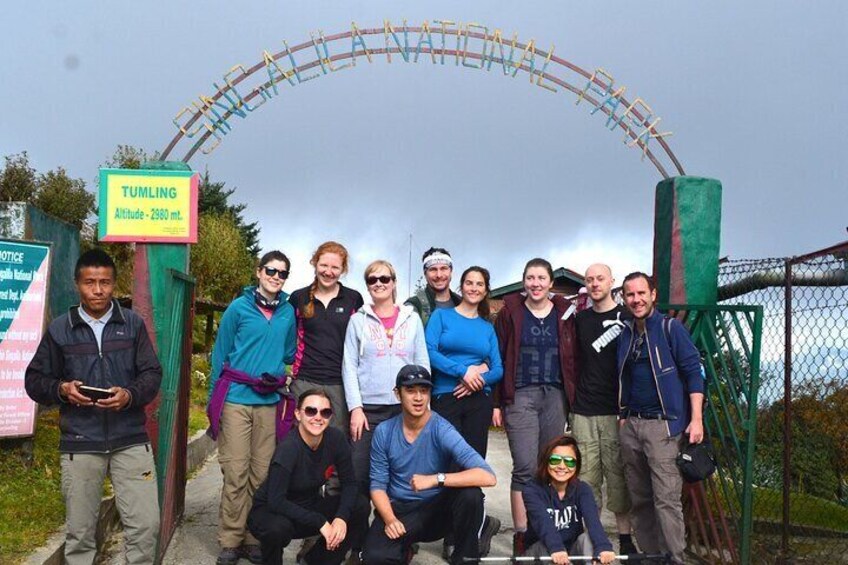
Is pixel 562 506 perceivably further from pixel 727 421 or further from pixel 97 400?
pixel 97 400

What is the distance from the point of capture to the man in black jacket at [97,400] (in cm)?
418

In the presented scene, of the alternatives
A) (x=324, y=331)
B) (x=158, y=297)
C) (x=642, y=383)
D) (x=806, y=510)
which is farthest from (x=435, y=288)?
(x=806, y=510)

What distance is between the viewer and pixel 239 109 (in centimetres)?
741

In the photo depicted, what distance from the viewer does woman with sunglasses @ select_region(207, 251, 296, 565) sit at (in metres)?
5.09

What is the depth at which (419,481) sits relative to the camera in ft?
15.0

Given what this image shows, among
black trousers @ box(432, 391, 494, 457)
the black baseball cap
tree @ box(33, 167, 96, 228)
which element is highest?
tree @ box(33, 167, 96, 228)

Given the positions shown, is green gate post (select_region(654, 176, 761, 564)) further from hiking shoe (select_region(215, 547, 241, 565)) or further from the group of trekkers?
hiking shoe (select_region(215, 547, 241, 565))

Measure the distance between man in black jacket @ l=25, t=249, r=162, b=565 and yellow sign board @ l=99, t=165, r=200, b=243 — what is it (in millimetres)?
1200

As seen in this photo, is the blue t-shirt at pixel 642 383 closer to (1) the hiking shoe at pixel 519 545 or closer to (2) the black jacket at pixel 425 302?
(1) the hiking shoe at pixel 519 545

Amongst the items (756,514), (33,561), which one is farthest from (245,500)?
(756,514)

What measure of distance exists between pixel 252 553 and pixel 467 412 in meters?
1.66

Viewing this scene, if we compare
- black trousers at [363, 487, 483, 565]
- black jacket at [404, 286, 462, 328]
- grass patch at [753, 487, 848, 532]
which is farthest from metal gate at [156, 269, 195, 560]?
grass patch at [753, 487, 848, 532]

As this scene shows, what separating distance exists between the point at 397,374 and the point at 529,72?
4.06 meters

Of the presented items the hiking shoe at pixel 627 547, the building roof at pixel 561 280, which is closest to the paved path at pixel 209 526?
the hiking shoe at pixel 627 547
